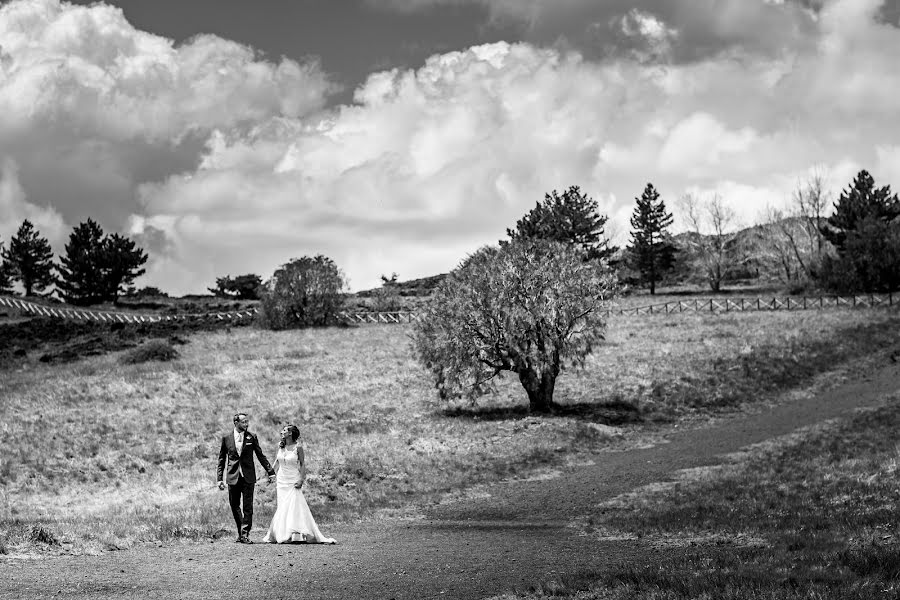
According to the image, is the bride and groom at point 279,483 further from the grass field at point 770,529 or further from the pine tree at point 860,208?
the pine tree at point 860,208

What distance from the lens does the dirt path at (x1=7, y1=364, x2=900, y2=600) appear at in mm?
11273

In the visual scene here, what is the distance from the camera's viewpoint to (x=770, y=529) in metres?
14.4

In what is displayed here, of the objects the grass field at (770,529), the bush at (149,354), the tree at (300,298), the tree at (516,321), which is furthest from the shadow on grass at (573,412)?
A: the tree at (300,298)

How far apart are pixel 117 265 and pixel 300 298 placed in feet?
139

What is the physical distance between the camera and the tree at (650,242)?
103625 mm

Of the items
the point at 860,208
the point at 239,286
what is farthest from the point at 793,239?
the point at 239,286

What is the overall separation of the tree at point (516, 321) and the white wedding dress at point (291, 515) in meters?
20.2

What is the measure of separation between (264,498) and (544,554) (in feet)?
33.9

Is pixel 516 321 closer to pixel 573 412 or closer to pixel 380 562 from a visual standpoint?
pixel 573 412

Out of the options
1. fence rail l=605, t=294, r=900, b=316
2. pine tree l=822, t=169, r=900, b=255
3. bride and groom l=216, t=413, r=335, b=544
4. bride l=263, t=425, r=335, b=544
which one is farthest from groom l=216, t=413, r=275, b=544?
pine tree l=822, t=169, r=900, b=255

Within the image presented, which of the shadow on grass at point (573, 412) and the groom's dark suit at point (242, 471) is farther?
the shadow on grass at point (573, 412)

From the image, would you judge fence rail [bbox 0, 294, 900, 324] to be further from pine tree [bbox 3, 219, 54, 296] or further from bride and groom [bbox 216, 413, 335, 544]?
bride and groom [bbox 216, 413, 335, 544]

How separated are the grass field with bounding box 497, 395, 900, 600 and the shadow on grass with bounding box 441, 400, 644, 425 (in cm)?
822

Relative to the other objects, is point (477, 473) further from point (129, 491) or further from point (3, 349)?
point (3, 349)
